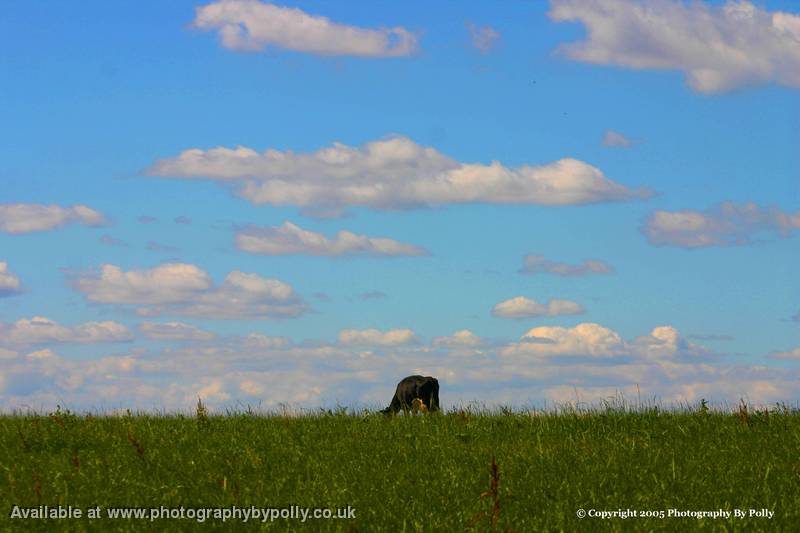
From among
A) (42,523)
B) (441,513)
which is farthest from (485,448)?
(42,523)

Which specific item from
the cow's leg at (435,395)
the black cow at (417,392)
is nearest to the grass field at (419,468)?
the black cow at (417,392)

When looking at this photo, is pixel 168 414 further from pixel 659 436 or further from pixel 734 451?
pixel 734 451

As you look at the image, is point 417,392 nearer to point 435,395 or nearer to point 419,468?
point 435,395

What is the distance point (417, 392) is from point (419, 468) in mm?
8814

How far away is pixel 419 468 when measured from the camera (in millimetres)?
13266

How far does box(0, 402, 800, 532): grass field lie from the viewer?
1089 centimetres

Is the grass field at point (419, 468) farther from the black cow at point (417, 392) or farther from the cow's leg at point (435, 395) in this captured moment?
the cow's leg at point (435, 395)

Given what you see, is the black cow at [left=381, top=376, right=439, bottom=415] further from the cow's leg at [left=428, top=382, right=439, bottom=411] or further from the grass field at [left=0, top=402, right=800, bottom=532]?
the grass field at [left=0, top=402, right=800, bottom=532]

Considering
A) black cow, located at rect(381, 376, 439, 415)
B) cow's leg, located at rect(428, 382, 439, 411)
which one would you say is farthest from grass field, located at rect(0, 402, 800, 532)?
cow's leg, located at rect(428, 382, 439, 411)

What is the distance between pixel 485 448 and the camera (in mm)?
14812

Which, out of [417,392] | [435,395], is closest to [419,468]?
[417,392]

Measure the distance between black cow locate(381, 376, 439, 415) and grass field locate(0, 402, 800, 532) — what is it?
3.66 meters

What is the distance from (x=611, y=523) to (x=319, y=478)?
3.93 meters

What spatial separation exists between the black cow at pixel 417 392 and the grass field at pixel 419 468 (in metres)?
3.66
